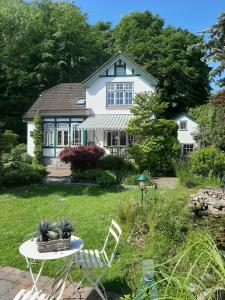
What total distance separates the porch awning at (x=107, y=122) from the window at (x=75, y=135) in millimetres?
1591

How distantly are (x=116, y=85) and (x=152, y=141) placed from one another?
9.04m

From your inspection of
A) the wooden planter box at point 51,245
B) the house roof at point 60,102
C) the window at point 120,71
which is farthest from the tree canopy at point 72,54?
the wooden planter box at point 51,245

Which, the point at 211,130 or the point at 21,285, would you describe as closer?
the point at 21,285

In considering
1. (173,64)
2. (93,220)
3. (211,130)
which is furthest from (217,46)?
(173,64)

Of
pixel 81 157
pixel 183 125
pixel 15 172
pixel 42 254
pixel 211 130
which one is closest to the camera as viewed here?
Result: pixel 42 254

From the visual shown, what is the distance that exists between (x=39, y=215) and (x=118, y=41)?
4512 cm

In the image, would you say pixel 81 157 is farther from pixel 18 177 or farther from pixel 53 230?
pixel 53 230

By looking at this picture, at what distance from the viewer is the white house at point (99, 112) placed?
28.0 m

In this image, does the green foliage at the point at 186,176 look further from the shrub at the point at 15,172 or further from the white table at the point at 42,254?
the white table at the point at 42,254

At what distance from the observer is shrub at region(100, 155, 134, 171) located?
21.9 metres

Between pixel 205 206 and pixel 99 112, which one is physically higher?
pixel 99 112

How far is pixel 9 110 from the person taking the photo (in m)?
41.0

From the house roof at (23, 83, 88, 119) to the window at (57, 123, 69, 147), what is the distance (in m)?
1.15

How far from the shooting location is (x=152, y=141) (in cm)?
2127
